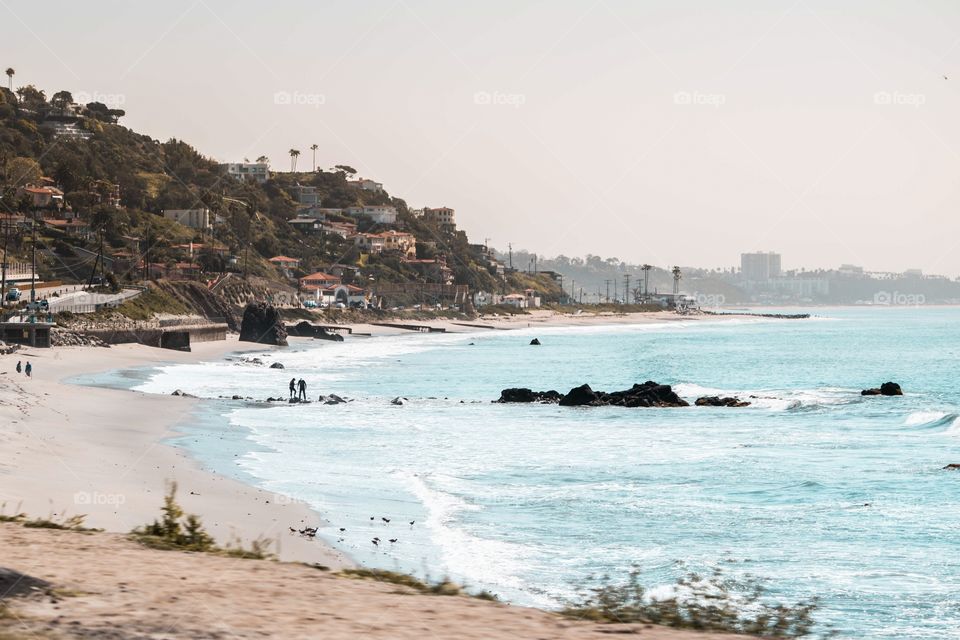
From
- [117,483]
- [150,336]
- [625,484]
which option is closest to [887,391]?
[625,484]

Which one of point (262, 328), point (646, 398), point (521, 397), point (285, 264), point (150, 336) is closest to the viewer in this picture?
point (646, 398)

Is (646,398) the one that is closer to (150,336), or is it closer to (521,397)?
(521,397)

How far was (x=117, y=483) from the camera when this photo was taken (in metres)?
20.3

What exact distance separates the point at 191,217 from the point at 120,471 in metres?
142

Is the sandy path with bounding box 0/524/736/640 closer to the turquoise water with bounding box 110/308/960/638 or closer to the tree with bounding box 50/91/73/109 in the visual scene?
the turquoise water with bounding box 110/308/960/638

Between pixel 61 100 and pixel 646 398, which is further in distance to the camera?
pixel 61 100

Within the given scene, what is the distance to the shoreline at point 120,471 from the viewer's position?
16.6 metres

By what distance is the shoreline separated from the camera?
654 inches

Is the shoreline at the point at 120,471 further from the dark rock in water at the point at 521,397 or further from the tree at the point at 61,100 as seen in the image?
the tree at the point at 61,100

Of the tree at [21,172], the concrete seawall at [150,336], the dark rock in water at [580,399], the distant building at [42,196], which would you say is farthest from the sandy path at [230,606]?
the tree at [21,172]

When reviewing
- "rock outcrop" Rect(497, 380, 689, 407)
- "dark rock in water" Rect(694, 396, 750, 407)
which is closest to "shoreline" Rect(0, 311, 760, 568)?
"rock outcrop" Rect(497, 380, 689, 407)

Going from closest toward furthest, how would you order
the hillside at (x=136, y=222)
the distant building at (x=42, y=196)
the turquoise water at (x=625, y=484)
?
the turquoise water at (x=625, y=484)
the hillside at (x=136, y=222)
the distant building at (x=42, y=196)

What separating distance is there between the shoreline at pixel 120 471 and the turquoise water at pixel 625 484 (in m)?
0.85

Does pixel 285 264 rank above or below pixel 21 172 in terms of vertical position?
below
